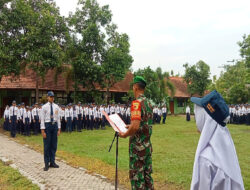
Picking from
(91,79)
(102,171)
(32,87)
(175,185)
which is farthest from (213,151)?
(32,87)

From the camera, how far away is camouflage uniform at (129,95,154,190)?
3.57m

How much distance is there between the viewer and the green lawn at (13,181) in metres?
5.12

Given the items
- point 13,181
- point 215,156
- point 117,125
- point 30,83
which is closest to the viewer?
point 215,156

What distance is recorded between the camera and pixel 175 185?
5383 millimetres

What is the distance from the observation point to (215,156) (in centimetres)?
196

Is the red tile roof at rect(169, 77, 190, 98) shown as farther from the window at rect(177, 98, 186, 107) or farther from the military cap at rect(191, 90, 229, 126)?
the military cap at rect(191, 90, 229, 126)

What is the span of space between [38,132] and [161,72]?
1574 centimetres

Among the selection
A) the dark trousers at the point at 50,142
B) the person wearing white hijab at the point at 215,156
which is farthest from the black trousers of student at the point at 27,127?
the person wearing white hijab at the point at 215,156

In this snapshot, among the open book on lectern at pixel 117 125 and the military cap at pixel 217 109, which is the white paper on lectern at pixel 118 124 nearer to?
the open book on lectern at pixel 117 125

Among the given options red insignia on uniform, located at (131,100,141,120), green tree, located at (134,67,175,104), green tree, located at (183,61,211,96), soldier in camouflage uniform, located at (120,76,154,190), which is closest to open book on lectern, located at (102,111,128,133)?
soldier in camouflage uniform, located at (120,76,154,190)

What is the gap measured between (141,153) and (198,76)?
1167 inches

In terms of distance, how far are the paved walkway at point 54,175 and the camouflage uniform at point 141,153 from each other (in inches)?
65.6

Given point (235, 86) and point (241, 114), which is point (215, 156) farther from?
Result: point (235, 86)

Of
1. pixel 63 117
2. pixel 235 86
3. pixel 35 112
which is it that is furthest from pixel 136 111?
pixel 235 86
